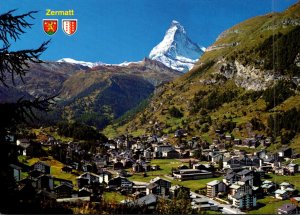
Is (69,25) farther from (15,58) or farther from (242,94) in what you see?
(242,94)

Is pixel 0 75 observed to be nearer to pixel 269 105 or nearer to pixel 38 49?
pixel 38 49

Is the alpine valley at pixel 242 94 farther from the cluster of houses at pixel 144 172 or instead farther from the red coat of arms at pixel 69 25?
the red coat of arms at pixel 69 25

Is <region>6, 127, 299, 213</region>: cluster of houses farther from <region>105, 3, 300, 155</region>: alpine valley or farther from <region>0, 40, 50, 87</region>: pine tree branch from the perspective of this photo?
<region>105, 3, 300, 155</region>: alpine valley

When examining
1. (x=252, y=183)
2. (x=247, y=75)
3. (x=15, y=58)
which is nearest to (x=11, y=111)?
(x=15, y=58)

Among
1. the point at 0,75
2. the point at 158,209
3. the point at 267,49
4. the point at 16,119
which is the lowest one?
the point at 158,209

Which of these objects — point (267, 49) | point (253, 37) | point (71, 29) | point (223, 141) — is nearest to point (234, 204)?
point (71, 29)

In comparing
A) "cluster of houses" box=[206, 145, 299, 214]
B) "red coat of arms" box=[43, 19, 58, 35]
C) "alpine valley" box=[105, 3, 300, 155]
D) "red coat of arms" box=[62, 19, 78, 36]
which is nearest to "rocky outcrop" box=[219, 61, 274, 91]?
"alpine valley" box=[105, 3, 300, 155]

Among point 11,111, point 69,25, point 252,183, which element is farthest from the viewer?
point 252,183
